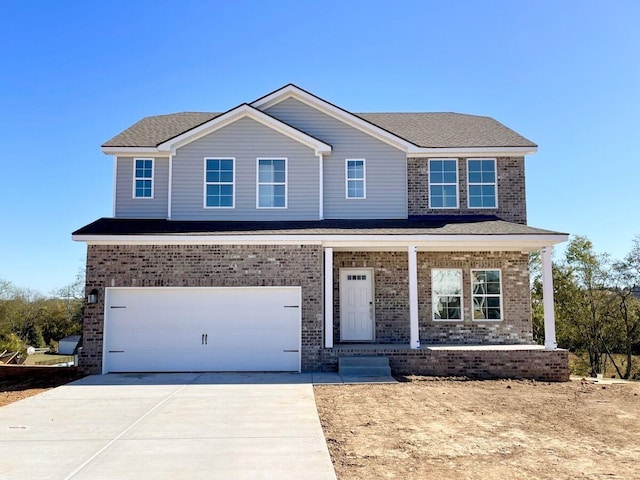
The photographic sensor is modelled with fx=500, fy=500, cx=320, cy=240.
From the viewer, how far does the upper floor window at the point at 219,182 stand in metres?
14.6

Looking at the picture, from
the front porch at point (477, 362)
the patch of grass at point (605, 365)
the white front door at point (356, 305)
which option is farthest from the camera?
the patch of grass at point (605, 365)

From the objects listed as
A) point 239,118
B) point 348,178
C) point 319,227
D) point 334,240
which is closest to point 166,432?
point 334,240

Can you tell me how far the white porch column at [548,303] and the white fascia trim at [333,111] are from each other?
5.00 meters

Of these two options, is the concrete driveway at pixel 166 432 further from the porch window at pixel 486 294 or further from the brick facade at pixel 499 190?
the brick facade at pixel 499 190

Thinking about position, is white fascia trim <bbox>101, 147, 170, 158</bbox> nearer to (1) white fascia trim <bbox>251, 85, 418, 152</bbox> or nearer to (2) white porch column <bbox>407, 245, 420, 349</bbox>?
(1) white fascia trim <bbox>251, 85, 418, 152</bbox>

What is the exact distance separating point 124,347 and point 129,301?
117cm

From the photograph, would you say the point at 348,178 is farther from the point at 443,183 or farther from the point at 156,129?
the point at 156,129

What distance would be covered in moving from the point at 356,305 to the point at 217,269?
14.3 feet

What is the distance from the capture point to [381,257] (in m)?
14.8

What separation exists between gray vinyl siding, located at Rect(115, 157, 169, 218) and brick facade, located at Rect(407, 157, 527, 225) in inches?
289

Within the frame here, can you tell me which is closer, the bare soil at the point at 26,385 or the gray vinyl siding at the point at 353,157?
the bare soil at the point at 26,385

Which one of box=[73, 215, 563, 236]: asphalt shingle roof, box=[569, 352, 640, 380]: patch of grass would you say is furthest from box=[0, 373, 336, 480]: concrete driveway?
box=[569, 352, 640, 380]: patch of grass

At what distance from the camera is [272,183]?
14625mm

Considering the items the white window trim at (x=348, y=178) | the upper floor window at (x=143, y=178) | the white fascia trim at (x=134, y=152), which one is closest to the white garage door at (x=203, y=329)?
the upper floor window at (x=143, y=178)
